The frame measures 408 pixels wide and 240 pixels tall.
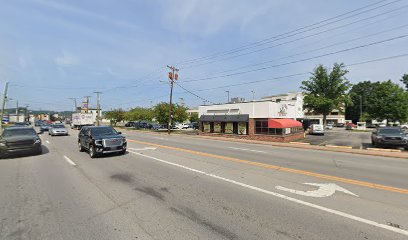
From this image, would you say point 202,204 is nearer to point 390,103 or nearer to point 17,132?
point 17,132

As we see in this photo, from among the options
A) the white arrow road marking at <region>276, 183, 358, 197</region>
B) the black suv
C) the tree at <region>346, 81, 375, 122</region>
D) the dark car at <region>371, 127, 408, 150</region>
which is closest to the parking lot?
the dark car at <region>371, 127, 408, 150</region>

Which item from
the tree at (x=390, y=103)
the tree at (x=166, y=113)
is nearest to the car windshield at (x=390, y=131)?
the tree at (x=166, y=113)

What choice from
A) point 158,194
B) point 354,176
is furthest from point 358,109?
point 158,194

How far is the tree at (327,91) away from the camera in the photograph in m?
56.3

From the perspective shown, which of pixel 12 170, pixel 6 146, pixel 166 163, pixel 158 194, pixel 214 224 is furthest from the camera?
pixel 6 146

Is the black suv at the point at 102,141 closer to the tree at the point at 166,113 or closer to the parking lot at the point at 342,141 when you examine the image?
the parking lot at the point at 342,141

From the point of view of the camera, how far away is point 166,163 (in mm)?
10312

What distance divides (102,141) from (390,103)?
57.2 meters

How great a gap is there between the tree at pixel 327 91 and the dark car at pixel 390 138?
39170mm

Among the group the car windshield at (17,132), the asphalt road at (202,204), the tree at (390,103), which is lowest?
the asphalt road at (202,204)

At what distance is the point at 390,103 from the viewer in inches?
1865

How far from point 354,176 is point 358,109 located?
337 feet

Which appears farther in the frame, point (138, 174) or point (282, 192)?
point (138, 174)

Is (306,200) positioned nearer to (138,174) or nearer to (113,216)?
(113,216)
